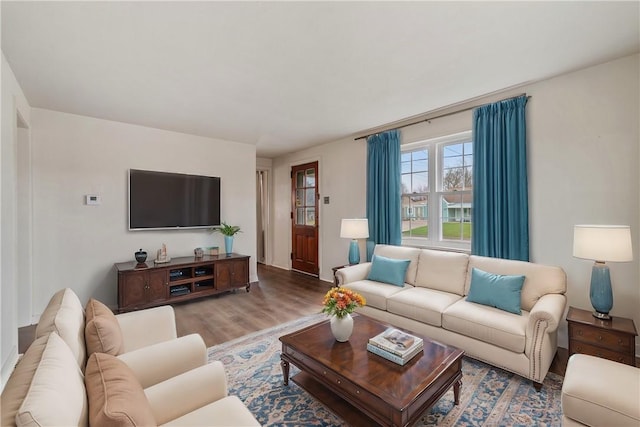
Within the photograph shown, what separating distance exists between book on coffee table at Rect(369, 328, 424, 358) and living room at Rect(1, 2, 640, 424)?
187 cm

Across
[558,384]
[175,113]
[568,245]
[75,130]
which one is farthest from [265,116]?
[558,384]

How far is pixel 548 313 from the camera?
206 cm

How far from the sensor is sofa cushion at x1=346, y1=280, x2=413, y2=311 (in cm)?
305

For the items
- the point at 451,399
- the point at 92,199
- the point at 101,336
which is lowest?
the point at 451,399

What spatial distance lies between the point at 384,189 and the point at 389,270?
4.34ft

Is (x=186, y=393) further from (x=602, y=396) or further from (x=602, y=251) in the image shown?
(x=602, y=251)

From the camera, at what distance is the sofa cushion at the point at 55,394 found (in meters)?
0.74

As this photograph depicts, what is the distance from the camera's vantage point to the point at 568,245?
2732 millimetres

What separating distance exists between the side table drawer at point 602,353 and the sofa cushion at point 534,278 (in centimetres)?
40

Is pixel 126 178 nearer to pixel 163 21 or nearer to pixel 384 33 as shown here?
pixel 163 21

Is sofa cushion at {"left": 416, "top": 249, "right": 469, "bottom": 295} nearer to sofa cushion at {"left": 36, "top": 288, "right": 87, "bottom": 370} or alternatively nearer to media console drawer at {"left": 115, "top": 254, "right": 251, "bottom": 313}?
media console drawer at {"left": 115, "top": 254, "right": 251, "bottom": 313}

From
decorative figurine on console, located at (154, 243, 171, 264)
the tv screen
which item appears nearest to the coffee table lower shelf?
decorative figurine on console, located at (154, 243, 171, 264)

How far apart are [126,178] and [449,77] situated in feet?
13.7

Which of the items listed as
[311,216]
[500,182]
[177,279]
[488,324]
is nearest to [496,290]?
[488,324]
